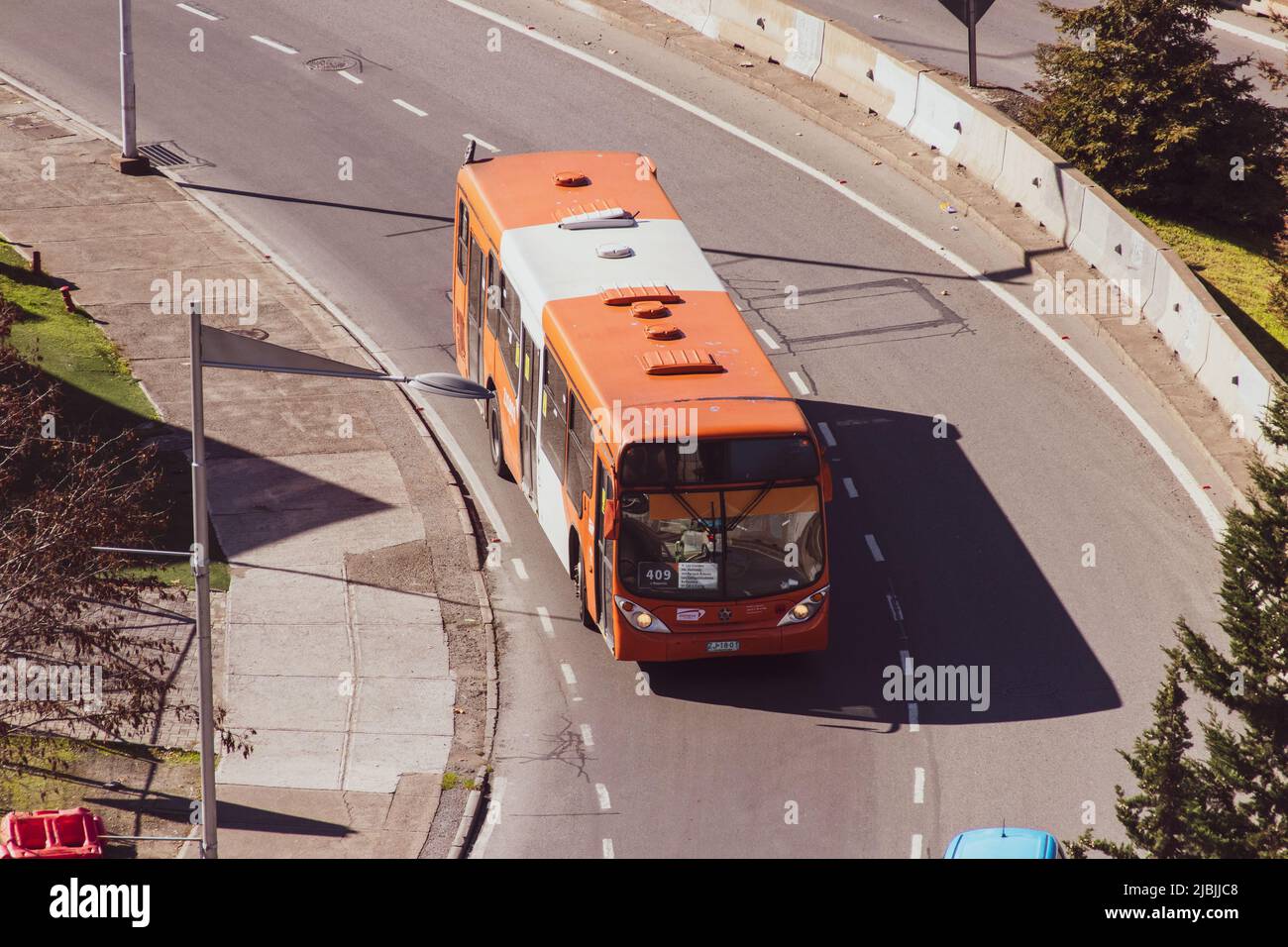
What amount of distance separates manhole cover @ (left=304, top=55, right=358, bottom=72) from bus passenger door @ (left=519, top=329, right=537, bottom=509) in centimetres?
1660

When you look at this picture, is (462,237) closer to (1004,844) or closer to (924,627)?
(924,627)

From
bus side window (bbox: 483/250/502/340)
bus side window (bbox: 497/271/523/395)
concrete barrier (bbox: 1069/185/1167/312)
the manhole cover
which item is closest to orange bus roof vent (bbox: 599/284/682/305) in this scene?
bus side window (bbox: 497/271/523/395)

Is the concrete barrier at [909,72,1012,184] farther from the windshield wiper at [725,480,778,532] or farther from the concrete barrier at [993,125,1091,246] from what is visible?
the windshield wiper at [725,480,778,532]

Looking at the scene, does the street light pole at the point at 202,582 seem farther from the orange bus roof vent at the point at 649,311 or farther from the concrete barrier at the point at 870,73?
the concrete barrier at the point at 870,73

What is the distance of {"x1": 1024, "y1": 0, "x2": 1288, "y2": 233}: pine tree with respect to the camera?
27438 millimetres

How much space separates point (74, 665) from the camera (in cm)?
1728

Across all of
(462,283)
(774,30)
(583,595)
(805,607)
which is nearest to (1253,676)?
(805,607)

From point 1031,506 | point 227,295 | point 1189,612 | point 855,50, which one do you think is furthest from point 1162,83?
point 227,295

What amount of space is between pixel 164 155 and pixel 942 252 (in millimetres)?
15133

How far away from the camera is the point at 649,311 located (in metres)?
19.0

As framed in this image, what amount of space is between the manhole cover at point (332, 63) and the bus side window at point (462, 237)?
41.2 feet

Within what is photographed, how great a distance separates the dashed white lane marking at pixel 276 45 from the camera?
35.7m

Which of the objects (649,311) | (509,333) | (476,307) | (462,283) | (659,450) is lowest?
(659,450)

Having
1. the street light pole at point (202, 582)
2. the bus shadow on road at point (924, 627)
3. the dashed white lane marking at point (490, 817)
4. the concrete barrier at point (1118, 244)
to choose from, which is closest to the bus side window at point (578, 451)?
the bus shadow on road at point (924, 627)
